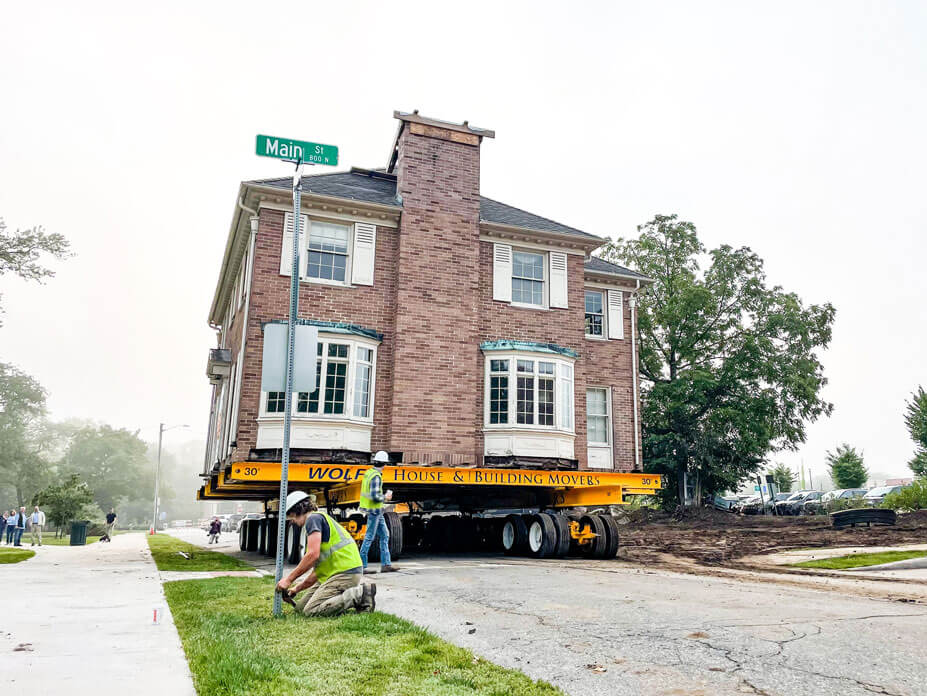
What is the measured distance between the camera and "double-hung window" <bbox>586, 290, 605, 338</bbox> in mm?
22016

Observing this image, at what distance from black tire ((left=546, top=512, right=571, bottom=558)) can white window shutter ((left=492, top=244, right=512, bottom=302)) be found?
19.4 feet

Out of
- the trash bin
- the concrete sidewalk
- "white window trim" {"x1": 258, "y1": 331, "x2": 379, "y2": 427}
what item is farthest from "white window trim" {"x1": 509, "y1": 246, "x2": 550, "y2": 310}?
the trash bin

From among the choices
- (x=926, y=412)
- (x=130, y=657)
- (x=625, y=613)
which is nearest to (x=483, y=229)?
(x=625, y=613)

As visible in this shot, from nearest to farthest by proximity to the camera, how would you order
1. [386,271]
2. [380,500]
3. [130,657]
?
1. [130,657]
2. [380,500]
3. [386,271]

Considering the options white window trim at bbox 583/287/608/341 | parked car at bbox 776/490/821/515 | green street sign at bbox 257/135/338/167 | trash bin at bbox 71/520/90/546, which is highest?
white window trim at bbox 583/287/608/341

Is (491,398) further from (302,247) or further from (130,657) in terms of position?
(130,657)

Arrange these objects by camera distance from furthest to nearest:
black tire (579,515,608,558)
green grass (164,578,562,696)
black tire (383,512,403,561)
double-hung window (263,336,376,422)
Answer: double-hung window (263,336,376,422) → black tire (579,515,608,558) → black tire (383,512,403,561) → green grass (164,578,562,696)

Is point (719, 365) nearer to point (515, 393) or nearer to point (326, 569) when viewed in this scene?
point (515, 393)

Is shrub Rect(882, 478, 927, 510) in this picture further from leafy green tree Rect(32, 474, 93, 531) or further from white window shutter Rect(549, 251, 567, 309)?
leafy green tree Rect(32, 474, 93, 531)

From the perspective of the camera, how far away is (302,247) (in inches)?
682

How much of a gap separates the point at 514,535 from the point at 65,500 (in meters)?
31.7

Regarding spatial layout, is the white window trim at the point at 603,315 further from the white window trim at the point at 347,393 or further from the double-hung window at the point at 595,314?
the white window trim at the point at 347,393

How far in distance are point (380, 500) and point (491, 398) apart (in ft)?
22.4

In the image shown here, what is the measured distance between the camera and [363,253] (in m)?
17.8
